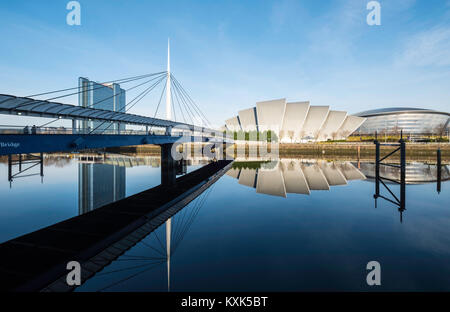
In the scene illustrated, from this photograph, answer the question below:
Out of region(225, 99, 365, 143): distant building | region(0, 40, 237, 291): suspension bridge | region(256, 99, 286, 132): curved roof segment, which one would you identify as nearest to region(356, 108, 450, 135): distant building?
region(225, 99, 365, 143): distant building

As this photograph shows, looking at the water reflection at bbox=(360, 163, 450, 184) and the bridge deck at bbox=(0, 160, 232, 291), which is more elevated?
the water reflection at bbox=(360, 163, 450, 184)

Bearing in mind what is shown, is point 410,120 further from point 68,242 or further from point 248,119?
point 68,242

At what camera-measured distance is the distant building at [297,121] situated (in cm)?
6141

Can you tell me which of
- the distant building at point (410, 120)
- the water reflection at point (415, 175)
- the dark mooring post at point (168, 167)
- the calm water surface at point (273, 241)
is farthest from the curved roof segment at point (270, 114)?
the calm water surface at point (273, 241)

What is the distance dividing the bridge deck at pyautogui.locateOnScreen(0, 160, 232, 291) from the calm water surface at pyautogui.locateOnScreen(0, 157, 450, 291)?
28.3 inches

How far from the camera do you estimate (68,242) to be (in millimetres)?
5836

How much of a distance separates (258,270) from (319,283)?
1.35 m

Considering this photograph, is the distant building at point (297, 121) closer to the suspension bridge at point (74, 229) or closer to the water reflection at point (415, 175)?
the water reflection at point (415, 175)

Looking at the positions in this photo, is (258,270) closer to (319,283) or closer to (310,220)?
(319,283)

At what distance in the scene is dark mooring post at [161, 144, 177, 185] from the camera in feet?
51.6

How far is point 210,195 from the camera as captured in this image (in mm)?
13062

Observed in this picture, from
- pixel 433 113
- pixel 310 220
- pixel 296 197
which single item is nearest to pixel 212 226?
pixel 310 220

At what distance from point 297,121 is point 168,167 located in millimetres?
54423

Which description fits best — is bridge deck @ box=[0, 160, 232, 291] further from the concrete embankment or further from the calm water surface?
the concrete embankment
